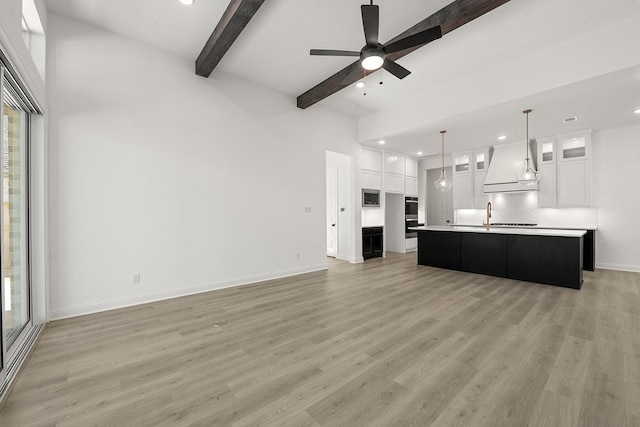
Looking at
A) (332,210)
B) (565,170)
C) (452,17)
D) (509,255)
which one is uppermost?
(452,17)

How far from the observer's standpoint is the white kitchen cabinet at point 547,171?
20.7 feet

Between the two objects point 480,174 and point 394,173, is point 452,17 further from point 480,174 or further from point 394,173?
point 480,174

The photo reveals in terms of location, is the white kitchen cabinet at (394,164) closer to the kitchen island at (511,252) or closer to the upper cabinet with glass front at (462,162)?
the upper cabinet with glass front at (462,162)

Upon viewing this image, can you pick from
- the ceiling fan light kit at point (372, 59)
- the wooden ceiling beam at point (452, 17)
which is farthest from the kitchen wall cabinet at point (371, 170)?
the ceiling fan light kit at point (372, 59)

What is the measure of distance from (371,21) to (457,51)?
7.26 ft

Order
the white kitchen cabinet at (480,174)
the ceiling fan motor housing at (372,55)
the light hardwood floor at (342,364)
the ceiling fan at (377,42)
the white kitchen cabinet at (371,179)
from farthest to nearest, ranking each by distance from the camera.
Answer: the white kitchen cabinet at (480,174), the white kitchen cabinet at (371,179), the ceiling fan motor housing at (372,55), the ceiling fan at (377,42), the light hardwood floor at (342,364)

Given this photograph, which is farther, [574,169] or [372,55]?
[574,169]

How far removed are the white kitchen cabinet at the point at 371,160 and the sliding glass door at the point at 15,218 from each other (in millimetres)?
5906

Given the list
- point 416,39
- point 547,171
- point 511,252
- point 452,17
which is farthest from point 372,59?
point 547,171

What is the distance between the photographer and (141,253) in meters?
3.74

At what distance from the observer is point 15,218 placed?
8.91 feet

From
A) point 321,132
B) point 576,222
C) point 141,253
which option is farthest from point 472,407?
point 576,222

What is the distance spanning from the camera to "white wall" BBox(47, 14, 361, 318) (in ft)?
10.8

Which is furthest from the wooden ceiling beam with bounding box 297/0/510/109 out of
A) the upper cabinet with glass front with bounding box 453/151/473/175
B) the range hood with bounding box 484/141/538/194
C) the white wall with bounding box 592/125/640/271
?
the white wall with bounding box 592/125/640/271
